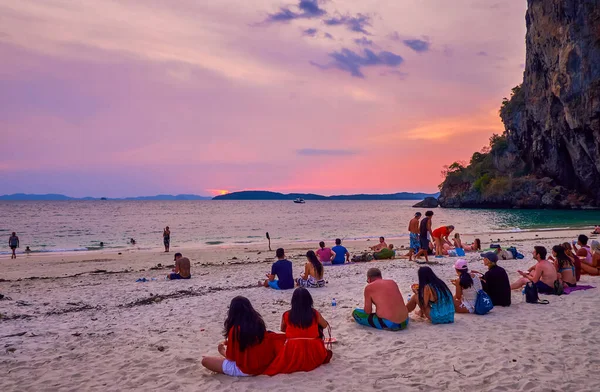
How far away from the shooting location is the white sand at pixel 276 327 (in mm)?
4781

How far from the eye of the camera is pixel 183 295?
33.0 ft

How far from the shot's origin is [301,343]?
513 centimetres

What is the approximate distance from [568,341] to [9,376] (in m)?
7.52

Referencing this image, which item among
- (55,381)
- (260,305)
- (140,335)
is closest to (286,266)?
(260,305)

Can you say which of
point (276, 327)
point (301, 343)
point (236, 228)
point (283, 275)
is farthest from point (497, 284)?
point (236, 228)

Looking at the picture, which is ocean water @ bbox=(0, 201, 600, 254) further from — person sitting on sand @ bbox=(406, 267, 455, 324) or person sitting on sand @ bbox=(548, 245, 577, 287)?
person sitting on sand @ bbox=(406, 267, 455, 324)

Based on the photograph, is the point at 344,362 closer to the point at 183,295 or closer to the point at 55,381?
the point at 55,381

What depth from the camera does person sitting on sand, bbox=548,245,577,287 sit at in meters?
9.18

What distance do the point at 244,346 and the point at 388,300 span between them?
2658mm

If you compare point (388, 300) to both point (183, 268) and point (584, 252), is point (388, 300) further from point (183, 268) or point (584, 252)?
point (183, 268)

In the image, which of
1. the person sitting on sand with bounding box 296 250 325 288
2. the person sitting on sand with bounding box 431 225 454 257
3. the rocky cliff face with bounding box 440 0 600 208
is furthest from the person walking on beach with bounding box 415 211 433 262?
the rocky cliff face with bounding box 440 0 600 208

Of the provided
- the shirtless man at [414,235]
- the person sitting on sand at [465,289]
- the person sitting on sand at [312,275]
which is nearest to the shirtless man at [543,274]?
the person sitting on sand at [465,289]

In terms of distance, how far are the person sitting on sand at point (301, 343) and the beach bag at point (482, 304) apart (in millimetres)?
3484

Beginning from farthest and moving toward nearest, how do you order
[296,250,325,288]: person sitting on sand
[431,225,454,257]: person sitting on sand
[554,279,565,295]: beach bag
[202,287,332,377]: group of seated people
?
1. [431,225,454,257]: person sitting on sand
2. [296,250,325,288]: person sitting on sand
3. [554,279,565,295]: beach bag
4. [202,287,332,377]: group of seated people
